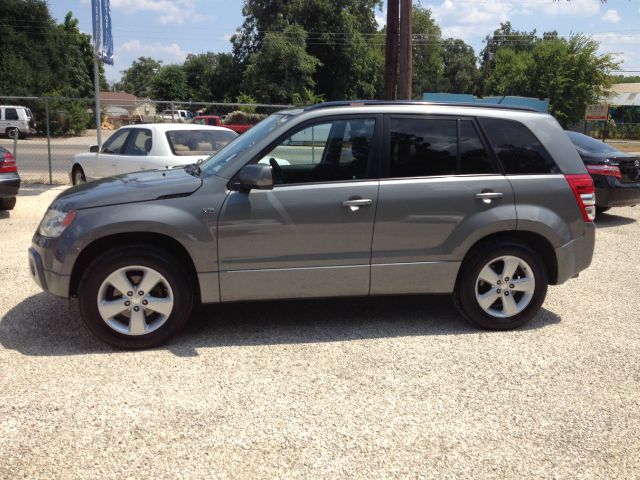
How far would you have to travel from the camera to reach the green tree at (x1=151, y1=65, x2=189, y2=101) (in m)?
73.9

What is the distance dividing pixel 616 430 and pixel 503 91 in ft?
157

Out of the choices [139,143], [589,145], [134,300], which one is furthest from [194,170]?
[589,145]

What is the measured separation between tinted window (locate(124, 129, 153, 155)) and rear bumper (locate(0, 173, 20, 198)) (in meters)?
1.70

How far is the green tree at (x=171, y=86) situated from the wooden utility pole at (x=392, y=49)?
63.9m

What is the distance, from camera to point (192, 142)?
28.8 feet

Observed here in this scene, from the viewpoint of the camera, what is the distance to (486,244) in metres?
4.84

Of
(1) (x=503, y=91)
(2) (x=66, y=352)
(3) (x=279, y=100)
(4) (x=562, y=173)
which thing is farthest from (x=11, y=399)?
(1) (x=503, y=91)

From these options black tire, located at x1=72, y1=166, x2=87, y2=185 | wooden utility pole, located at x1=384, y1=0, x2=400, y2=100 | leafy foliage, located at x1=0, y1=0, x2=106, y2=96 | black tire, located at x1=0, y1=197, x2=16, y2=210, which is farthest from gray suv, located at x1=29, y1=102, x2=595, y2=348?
Result: leafy foliage, located at x1=0, y1=0, x2=106, y2=96

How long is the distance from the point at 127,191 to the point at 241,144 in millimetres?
1006

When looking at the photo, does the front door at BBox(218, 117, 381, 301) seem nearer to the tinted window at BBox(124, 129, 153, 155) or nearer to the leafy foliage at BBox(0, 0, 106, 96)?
the tinted window at BBox(124, 129, 153, 155)

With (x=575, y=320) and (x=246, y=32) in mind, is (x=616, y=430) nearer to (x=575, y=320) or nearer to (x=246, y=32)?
(x=575, y=320)

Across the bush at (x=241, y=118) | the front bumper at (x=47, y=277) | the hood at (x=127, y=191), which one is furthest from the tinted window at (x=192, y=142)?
the bush at (x=241, y=118)

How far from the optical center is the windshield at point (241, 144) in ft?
15.3

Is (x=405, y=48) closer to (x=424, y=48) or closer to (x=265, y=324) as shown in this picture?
(x=265, y=324)
